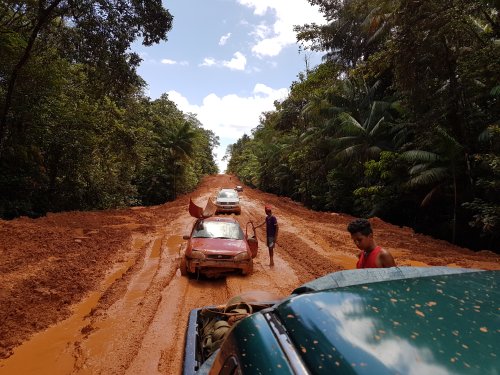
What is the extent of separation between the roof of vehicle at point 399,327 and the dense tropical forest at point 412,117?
10925mm

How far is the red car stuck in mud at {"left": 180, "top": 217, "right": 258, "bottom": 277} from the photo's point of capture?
27.1 feet

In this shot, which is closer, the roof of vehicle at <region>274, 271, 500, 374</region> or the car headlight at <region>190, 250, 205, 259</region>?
the roof of vehicle at <region>274, 271, 500, 374</region>

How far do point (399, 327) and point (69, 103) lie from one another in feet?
66.4

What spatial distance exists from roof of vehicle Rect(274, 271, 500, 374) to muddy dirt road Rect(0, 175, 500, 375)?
3.71 m

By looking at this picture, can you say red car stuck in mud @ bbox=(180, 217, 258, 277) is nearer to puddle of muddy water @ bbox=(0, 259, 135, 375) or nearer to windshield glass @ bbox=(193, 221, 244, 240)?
windshield glass @ bbox=(193, 221, 244, 240)

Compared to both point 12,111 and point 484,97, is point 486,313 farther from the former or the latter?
point 12,111

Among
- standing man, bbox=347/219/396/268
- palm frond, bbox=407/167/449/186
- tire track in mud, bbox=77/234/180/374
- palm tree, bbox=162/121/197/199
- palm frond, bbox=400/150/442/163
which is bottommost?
tire track in mud, bbox=77/234/180/374

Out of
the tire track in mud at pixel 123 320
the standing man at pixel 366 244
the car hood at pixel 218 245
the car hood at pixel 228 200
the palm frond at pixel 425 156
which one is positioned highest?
the palm frond at pixel 425 156

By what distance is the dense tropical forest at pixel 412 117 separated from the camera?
1197 cm

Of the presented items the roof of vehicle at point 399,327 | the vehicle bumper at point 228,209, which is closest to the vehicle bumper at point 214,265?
the roof of vehicle at point 399,327

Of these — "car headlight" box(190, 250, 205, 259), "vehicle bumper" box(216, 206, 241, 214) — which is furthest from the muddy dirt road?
"vehicle bumper" box(216, 206, 241, 214)

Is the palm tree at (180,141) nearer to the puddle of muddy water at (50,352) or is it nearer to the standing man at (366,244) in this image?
the puddle of muddy water at (50,352)

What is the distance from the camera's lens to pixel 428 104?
14.8 m

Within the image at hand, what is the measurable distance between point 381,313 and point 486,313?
435mm
